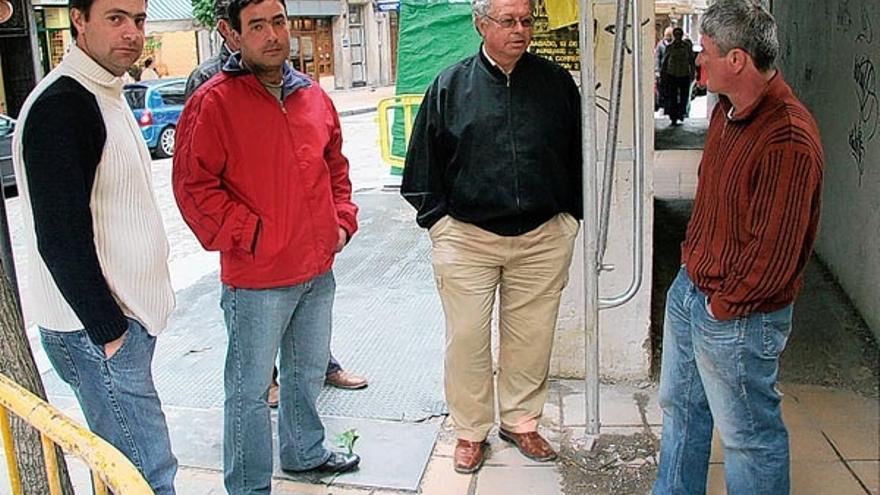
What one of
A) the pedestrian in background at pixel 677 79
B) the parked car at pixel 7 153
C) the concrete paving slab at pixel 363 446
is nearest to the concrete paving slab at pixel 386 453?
the concrete paving slab at pixel 363 446

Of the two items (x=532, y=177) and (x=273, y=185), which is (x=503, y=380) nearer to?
(x=532, y=177)

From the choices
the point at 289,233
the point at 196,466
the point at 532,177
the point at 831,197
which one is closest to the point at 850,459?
the point at 532,177

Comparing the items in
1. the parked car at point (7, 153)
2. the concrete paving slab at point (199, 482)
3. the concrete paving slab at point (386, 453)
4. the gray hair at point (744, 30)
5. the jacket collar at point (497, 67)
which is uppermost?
the gray hair at point (744, 30)

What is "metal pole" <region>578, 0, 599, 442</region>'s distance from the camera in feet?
10.8

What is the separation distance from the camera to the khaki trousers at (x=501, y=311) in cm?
333

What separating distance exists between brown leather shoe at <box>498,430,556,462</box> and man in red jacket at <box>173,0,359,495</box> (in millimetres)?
953

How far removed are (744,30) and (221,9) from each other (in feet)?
5.69

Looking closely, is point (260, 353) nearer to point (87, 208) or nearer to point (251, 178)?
point (251, 178)

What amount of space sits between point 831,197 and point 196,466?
450 centimetres

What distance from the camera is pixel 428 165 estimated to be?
331 centimetres

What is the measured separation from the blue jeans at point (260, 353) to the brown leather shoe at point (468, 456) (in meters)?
0.67

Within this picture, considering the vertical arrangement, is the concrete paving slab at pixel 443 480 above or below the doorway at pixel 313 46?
below

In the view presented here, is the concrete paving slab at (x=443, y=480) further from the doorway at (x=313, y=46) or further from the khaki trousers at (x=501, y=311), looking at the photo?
the doorway at (x=313, y=46)

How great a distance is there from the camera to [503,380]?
11.8 ft
